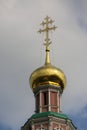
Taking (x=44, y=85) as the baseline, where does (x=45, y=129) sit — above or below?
below

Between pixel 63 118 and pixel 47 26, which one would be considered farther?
pixel 47 26

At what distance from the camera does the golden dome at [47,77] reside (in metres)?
56.5

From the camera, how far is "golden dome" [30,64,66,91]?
185ft

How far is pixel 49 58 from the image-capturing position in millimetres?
59094

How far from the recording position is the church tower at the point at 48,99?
177 feet

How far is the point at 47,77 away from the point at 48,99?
1.78 meters

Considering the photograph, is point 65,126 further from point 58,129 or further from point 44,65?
point 44,65

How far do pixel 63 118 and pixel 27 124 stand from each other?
9.29 ft

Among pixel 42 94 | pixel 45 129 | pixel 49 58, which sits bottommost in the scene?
pixel 45 129

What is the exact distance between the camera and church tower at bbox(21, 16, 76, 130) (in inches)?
2130

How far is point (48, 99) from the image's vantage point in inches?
2205

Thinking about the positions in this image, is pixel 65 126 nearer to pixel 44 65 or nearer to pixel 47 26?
pixel 44 65

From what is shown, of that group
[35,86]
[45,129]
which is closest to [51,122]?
[45,129]

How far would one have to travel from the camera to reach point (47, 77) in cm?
5650
